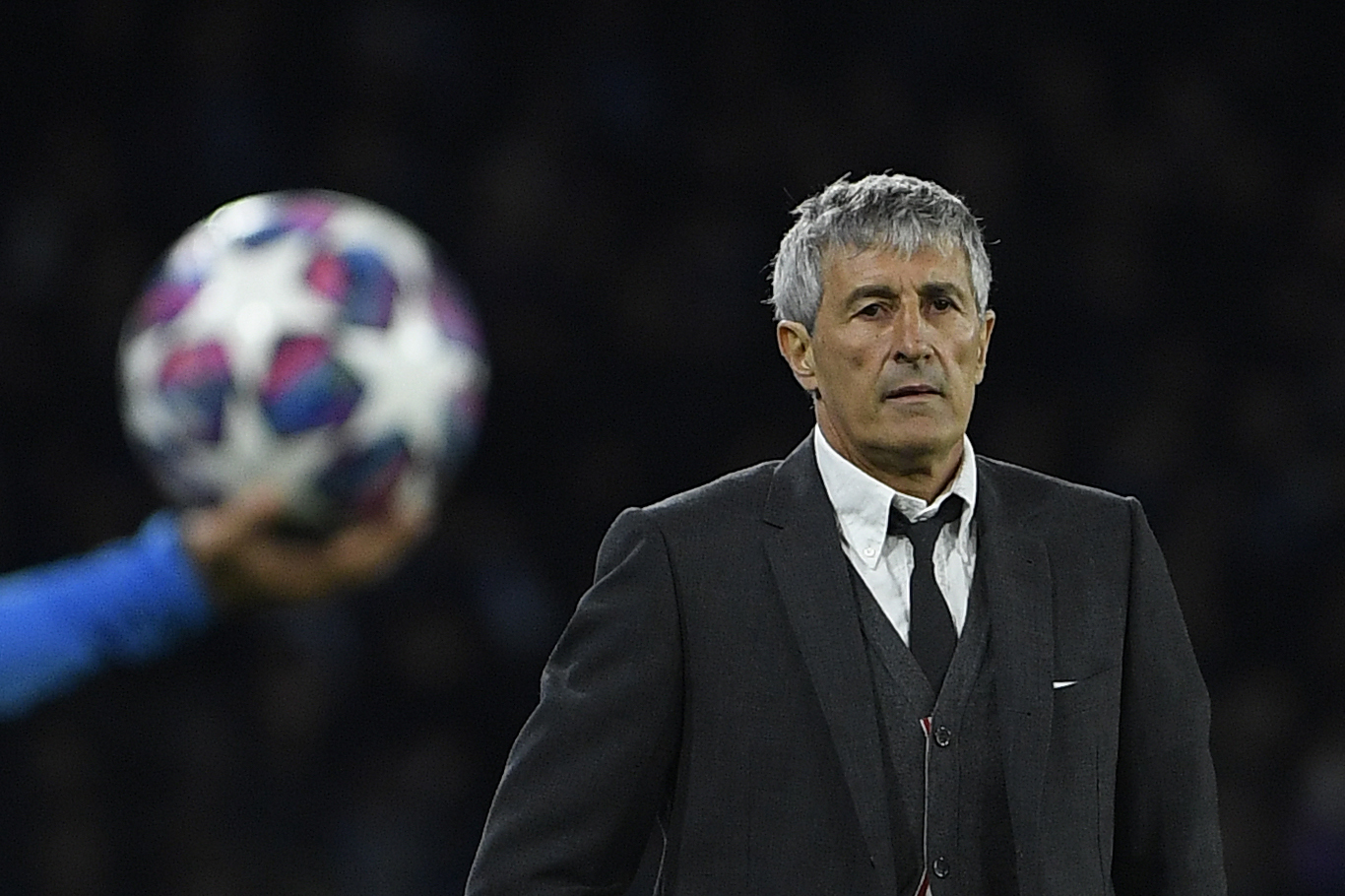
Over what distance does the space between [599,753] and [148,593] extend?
3.04 feet

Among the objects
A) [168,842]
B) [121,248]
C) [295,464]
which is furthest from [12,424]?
[295,464]

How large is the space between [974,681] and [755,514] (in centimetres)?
35

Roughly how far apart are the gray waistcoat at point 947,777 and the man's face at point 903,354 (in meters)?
0.26

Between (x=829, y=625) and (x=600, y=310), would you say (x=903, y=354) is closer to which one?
(x=829, y=625)

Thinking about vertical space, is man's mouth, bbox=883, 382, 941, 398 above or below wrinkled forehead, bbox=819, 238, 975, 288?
below

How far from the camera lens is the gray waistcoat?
2613 millimetres

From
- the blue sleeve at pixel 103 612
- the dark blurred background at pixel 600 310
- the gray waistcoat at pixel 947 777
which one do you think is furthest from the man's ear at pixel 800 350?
the dark blurred background at pixel 600 310

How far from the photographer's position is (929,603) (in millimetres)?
2742

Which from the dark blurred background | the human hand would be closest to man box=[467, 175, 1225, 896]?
the human hand

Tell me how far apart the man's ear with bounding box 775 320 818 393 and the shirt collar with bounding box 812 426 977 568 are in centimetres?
10

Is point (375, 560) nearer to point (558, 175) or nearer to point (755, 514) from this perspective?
point (755, 514)

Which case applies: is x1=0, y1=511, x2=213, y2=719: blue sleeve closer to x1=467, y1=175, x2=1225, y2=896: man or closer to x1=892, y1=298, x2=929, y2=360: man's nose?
x1=467, y1=175, x2=1225, y2=896: man

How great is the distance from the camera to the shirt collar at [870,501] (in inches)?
110

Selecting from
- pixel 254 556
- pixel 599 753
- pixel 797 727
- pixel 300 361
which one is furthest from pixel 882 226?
pixel 254 556
